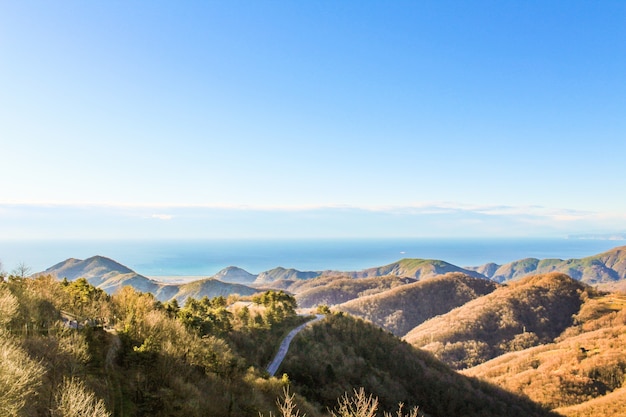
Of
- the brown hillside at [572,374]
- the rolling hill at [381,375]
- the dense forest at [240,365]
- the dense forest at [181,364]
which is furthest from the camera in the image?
the brown hillside at [572,374]

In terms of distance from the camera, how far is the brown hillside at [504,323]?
115 m

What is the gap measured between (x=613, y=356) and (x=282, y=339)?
78880mm

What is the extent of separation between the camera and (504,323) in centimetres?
13238

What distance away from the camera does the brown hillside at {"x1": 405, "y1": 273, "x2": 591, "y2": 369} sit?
114844mm

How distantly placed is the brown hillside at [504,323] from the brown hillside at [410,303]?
63.1 ft

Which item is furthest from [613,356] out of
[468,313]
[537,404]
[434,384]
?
[468,313]

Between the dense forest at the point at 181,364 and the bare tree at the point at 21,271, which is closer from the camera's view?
the dense forest at the point at 181,364

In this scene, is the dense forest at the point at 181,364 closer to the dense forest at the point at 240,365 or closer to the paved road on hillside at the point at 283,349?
the dense forest at the point at 240,365

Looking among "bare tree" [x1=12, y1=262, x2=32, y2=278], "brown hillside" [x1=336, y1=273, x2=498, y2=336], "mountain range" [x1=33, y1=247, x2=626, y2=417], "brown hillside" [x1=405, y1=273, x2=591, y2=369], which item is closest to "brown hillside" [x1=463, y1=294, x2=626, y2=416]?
"mountain range" [x1=33, y1=247, x2=626, y2=417]

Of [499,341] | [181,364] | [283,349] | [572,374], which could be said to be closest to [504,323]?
[499,341]

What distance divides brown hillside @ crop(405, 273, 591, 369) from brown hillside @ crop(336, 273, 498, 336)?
1922cm

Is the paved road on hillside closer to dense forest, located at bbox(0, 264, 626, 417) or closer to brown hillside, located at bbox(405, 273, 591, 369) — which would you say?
dense forest, located at bbox(0, 264, 626, 417)

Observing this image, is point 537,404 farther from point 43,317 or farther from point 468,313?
point 468,313

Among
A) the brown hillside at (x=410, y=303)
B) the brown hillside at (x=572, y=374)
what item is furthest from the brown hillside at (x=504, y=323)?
the brown hillside at (x=410, y=303)
